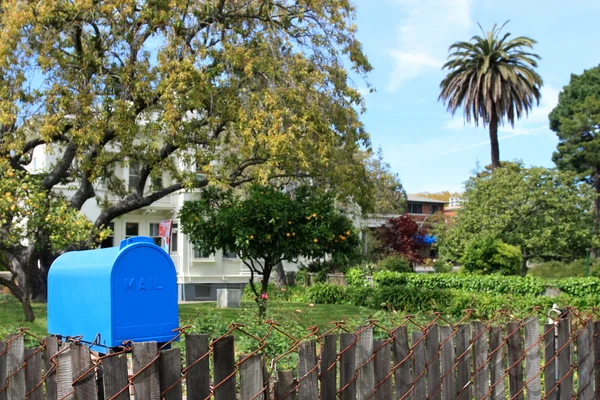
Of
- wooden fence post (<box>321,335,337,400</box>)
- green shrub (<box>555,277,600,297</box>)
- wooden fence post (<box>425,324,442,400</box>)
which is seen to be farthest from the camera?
green shrub (<box>555,277,600,297</box>)

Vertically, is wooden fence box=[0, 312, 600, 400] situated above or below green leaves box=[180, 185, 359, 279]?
below

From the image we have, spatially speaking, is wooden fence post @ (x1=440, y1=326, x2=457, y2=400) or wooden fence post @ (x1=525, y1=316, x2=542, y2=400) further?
wooden fence post @ (x1=525, y1=316, x2=542, y2=400)

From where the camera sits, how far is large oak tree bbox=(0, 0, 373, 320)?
50.8ft

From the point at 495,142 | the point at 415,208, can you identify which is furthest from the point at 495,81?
the point at 415,208

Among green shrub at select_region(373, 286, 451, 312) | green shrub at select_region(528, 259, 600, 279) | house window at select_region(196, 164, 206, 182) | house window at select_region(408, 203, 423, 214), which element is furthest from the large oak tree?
house window at select_region(408, 203, 423, 214)

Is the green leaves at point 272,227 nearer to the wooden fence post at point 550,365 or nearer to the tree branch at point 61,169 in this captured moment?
the tree branch at point 61,169

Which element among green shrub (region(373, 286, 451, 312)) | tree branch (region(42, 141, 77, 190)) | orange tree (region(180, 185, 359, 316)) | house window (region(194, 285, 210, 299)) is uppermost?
tree branch (region(42, 141, 77, 190))

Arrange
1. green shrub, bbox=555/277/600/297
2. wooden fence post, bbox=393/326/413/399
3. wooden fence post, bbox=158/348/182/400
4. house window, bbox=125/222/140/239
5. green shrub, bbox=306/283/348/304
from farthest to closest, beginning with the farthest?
house window, bbox=125/222/140/239 → green shrub, bbox=306/283/348/304 → green shrub, bbox=555/277/600/297 → wooden fence post, bbox=393/326/413/399 → wooden fence post, bbox=158/348/182/400

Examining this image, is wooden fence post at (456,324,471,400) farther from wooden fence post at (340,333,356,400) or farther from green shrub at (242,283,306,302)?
green shrub at (242,283,306,302)

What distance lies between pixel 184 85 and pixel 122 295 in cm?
Result: 829

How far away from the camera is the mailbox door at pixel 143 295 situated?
7.80m

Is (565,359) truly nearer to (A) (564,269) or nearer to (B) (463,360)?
(B) (463,360)

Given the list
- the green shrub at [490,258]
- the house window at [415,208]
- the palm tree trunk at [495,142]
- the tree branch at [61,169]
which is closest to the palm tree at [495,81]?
the palm tree trunk at [495,142]

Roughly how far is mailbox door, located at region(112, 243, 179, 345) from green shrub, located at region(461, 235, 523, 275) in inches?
707
